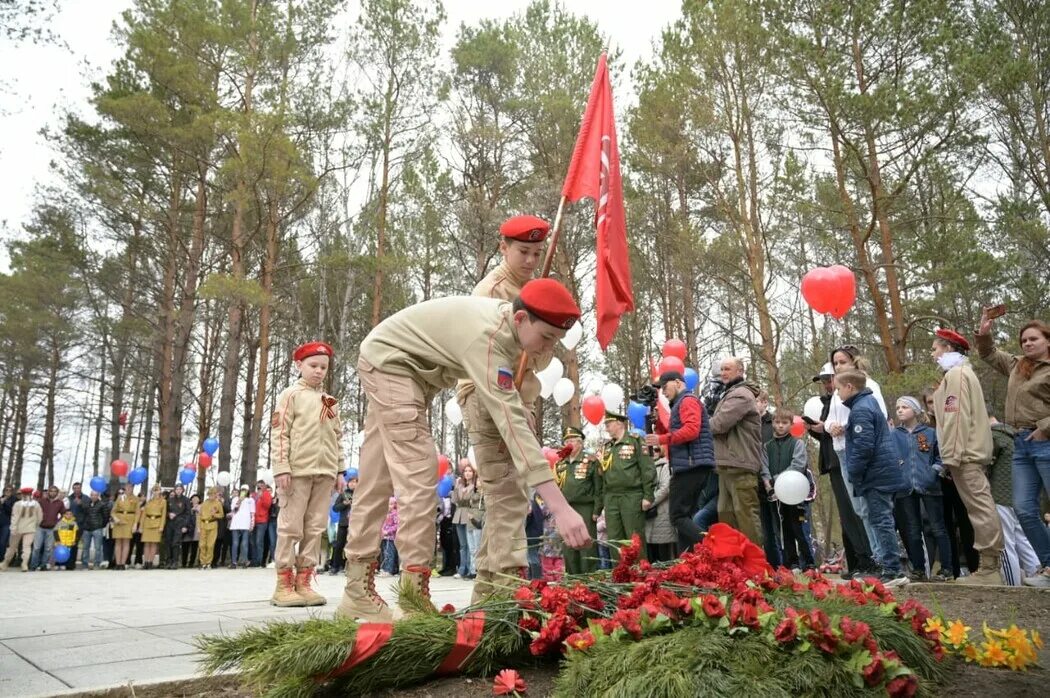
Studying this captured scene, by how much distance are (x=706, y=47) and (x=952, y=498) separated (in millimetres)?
11107

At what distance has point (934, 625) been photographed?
2779 mm

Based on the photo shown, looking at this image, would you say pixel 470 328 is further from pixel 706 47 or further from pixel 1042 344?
pixel 706 47

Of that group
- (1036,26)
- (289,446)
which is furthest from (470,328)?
(1036,26)

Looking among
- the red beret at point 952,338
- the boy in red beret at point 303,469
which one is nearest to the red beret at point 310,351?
the boy in red beret at point 303,469

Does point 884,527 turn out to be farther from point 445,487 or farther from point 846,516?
point 445,487

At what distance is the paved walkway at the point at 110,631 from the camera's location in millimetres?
2816

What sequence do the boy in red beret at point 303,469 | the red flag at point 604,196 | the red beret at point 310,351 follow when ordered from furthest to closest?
the red beret at point 310,351, the boy in red beret at point 303,469, the red flag at point 604,196

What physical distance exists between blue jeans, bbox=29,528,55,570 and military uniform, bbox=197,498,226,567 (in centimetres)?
286

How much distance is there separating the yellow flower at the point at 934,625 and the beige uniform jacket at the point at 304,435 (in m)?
4.33

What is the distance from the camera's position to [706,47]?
15258mm

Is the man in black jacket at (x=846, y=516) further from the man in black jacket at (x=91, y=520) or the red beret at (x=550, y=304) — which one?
the man in black jacket at (x=91, y=520)

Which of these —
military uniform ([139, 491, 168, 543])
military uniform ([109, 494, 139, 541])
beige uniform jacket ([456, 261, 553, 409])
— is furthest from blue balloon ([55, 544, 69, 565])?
beige uniform jacket ([456, 261, 553, 409])

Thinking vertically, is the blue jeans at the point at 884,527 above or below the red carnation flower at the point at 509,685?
above

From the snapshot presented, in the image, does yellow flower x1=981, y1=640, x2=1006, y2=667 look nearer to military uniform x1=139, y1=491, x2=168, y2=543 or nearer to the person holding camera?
the person holding camera
